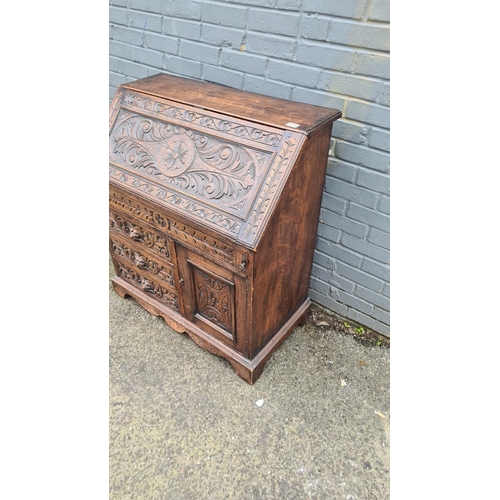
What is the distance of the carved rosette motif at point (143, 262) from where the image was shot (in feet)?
6.13

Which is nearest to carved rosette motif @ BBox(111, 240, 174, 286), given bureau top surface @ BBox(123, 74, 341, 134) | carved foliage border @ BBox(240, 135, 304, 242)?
carved foliage border @ BBox(240, 135, 304, 242)

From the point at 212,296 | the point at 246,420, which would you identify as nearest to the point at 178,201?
the point at 212,296

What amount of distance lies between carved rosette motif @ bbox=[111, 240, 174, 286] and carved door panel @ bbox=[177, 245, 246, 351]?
10 centimetres

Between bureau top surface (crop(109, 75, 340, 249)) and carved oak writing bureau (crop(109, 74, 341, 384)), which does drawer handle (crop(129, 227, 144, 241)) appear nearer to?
carved oak writing bureau (crop(109, 74, 341, 384))

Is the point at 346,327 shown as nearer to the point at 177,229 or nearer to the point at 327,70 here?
the point at 177,229

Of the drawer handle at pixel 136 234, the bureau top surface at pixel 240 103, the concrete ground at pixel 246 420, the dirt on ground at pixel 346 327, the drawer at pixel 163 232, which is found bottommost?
the concrete ground at pixel 246 420

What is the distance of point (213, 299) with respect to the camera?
5.64 feet

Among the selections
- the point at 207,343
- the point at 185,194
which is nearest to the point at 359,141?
the point at 185,194

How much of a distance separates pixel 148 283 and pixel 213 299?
0.50 meters

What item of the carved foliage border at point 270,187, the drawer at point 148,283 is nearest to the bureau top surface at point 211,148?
the carved foliage border at point 270,187

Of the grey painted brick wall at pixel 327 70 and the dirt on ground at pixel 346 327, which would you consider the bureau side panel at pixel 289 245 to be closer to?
the grey painted brick wall at pixel 327 70

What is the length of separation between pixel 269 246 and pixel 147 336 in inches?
40.0

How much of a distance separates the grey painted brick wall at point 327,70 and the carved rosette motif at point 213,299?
0.67 m

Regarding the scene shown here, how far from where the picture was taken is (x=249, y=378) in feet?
5.97
